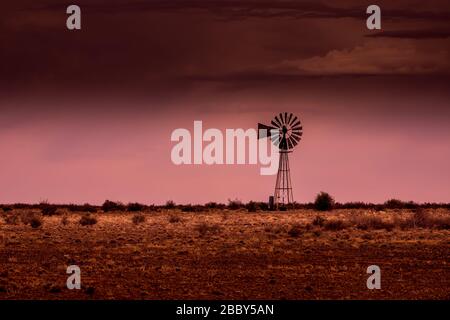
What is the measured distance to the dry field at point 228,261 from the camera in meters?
25.9

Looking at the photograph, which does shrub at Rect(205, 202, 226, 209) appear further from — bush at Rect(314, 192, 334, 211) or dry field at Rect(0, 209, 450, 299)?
dry field at Rect(0, 209, 450, 299)

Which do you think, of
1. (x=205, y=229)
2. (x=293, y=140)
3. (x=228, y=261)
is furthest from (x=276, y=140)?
(x=228, y=261)

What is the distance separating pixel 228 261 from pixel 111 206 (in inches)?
2049

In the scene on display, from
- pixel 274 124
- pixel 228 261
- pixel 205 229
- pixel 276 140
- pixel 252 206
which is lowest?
pixel 228 261

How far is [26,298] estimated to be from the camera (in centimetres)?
2459

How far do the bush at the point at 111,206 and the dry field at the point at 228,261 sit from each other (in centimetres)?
2959

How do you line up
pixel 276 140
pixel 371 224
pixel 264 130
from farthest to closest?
pixel 264 130
pixel 276 140
pixel 371 224

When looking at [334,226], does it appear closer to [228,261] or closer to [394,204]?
[228,261]

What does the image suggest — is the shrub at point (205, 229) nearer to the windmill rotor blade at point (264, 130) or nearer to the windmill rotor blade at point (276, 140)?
the windmill rotor blade at point (276, 140)

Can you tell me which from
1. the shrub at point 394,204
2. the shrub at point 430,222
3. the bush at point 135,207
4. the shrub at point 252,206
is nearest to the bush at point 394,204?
the shrub at point 394,204

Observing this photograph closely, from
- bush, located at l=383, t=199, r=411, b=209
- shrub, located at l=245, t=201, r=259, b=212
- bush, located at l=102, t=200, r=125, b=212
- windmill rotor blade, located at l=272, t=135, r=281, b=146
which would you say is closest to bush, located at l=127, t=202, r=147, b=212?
bush, located at l=102, t=200, r=125, b=212

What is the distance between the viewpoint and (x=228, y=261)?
108 ft

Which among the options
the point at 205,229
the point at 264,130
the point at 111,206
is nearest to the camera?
the point at 205,229

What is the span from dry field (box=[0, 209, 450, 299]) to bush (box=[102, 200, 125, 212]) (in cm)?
2959
